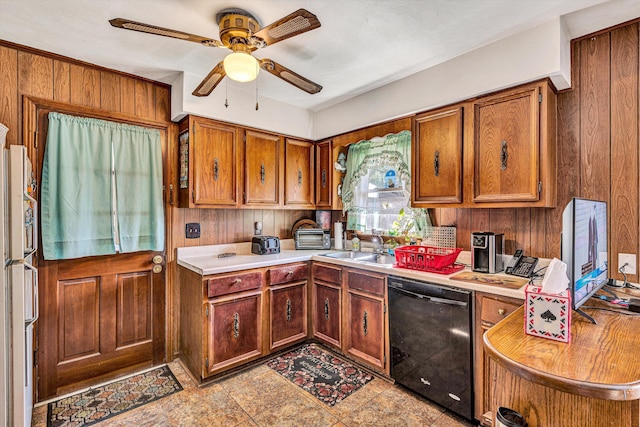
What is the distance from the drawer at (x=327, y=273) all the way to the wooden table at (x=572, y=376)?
5.22 ft

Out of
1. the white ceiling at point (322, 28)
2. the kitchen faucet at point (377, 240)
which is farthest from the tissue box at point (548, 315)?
the kitchen faucet at point (377, 240)

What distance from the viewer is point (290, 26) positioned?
1.46 meters

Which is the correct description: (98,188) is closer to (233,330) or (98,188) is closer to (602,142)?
(233,330)

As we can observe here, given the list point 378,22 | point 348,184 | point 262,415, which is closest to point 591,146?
point 378,22

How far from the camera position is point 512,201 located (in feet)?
Answer: 6.62

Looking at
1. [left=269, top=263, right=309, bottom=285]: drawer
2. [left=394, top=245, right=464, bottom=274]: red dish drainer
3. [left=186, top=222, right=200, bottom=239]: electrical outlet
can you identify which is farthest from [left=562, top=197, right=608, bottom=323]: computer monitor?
[left=186, top=222, right=200, bottom=239]: electrical outlet

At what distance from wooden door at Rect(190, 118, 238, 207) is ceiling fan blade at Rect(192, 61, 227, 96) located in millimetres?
486

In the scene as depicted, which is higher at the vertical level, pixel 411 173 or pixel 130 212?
pixel 411 173

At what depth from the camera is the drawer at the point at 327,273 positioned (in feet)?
9.04

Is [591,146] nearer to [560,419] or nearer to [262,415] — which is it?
[560,419]

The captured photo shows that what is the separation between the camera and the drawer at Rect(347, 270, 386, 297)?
2.43 m

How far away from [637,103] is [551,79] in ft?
1.58

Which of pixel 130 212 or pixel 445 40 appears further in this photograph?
pixel 130 212

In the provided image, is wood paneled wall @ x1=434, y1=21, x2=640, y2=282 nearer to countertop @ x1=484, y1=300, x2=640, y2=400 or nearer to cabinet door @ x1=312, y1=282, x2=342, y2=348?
countertop @ x1=484, y1=300, x2=640, y2=400
